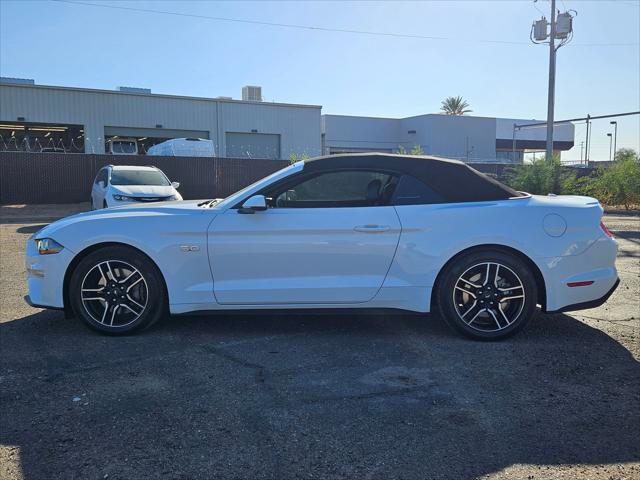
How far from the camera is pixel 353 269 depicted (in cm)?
454

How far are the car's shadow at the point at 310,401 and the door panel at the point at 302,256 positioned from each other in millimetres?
447

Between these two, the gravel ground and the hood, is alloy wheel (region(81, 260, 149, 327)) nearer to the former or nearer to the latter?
the gravel ground

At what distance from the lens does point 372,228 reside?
452 centimetres

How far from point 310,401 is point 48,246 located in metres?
2.79

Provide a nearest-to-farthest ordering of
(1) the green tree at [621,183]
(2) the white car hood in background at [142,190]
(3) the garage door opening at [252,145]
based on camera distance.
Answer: (2) the white car hood in background at [142,190], (1) the green tree at [621,183], (3) the garage door opening at [252,145]

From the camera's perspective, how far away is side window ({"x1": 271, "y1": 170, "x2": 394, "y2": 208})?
4684 millimetres

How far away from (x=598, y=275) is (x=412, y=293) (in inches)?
62.6

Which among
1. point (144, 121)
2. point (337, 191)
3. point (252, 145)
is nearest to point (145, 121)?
point (144, 121)

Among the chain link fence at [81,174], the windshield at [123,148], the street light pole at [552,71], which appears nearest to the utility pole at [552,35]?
the street light pole at [552,71]

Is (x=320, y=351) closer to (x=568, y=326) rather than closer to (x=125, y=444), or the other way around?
(x=125, y=444)

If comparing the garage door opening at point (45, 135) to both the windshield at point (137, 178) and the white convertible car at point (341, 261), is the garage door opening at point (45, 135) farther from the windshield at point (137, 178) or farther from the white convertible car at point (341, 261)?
the white convertible car at point (341, 261)

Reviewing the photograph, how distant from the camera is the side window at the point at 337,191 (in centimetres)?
468

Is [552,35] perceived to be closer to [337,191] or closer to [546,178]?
[546,178]

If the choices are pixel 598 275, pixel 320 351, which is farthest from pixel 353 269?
pixel 598 275
